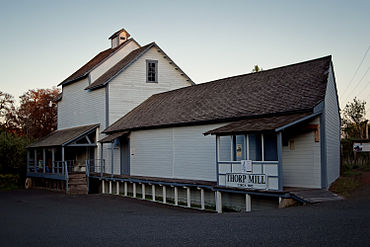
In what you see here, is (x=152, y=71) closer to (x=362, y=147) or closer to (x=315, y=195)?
(x=362, y=147)

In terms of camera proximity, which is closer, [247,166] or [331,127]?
[247,166]

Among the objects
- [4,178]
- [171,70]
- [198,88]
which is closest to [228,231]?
[198,88]

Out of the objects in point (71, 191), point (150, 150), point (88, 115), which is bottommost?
point (71, 191)

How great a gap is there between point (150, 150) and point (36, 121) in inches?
1293

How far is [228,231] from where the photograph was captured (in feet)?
35.3

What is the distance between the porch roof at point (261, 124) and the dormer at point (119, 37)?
2003cm

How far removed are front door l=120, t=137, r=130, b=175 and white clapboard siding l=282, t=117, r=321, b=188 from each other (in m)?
12.2

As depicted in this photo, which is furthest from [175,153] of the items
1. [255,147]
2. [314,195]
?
[314,195]

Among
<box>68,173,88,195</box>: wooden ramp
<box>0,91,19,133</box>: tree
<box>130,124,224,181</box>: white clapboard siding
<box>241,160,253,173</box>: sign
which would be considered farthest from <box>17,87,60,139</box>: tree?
<box>241,160,253,173</box>: sign

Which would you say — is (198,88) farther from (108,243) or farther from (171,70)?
(108,243)

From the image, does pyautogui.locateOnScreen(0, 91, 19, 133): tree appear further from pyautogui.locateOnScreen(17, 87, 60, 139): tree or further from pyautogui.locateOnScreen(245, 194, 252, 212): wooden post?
pyautogui.locateOnScreen(245, 194, 252, 212): wooden post

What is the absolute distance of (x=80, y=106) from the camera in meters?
33.2

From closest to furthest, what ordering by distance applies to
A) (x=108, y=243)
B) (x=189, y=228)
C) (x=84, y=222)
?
(x=108, y=243)
(x=189, y=228)
(x=84, y=222)

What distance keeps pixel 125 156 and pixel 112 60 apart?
28.5ft
